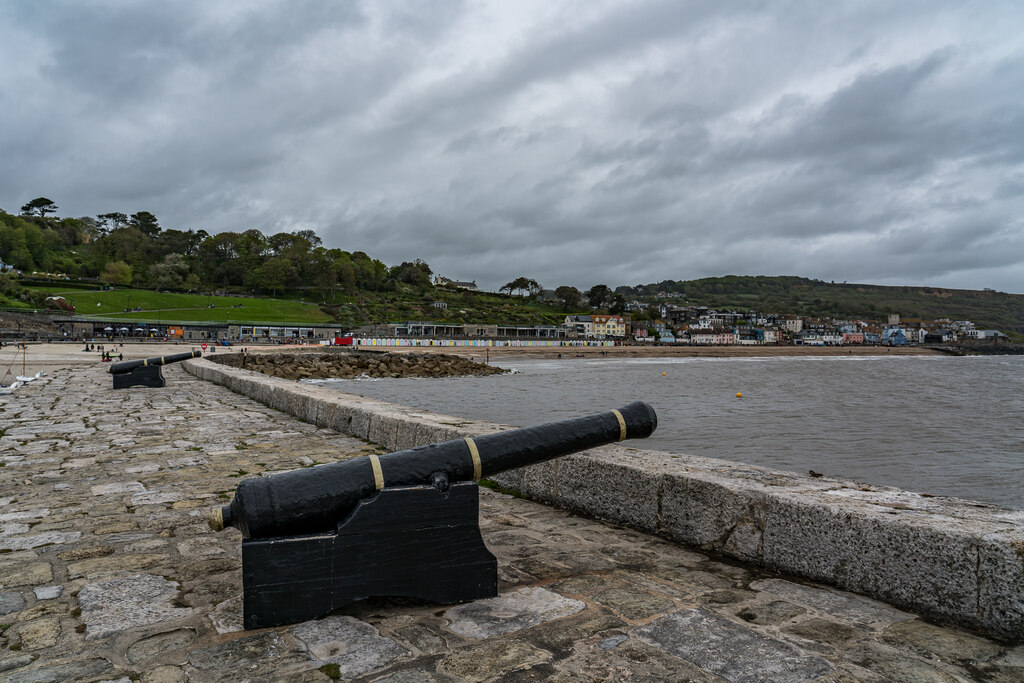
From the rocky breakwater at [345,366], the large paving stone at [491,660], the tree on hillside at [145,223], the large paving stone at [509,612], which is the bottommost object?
the rocky breakwater at [345,366]

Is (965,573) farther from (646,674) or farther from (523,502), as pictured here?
(523,502)

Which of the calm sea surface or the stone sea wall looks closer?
the stone sea wall

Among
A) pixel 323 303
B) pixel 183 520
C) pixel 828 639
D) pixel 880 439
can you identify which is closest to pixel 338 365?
pixel 880 439

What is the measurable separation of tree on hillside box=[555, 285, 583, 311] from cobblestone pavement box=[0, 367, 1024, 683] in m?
163

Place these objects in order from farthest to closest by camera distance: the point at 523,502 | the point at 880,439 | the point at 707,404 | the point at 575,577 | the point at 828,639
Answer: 1. the point at 707,404
2. the point at 880,439
3. the point at 523,502
4. the point at 575,577
5. the point at 828,639

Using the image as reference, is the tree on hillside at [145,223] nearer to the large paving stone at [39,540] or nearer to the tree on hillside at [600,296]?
the tree on hillside at [600,296]

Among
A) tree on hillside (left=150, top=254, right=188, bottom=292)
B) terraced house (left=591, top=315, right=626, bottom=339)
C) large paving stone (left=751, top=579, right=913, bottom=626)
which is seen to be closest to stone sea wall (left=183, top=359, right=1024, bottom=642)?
large paving stone (left=751, top=579, right=913, bottom=626)

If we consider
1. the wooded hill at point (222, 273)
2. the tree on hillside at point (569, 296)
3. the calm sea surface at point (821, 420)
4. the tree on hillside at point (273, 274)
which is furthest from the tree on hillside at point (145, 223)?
the calm sea surface at point (821, 420)

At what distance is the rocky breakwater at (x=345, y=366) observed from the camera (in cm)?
2936

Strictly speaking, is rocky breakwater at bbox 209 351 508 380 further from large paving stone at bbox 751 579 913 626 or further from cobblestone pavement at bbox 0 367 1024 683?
large paving stone at bbox 751 579 913 626

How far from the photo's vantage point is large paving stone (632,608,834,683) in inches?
81.0

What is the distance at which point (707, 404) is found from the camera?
71.7 feet

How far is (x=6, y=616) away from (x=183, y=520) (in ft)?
4.58

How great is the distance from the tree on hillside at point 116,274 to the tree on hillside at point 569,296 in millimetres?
101058
